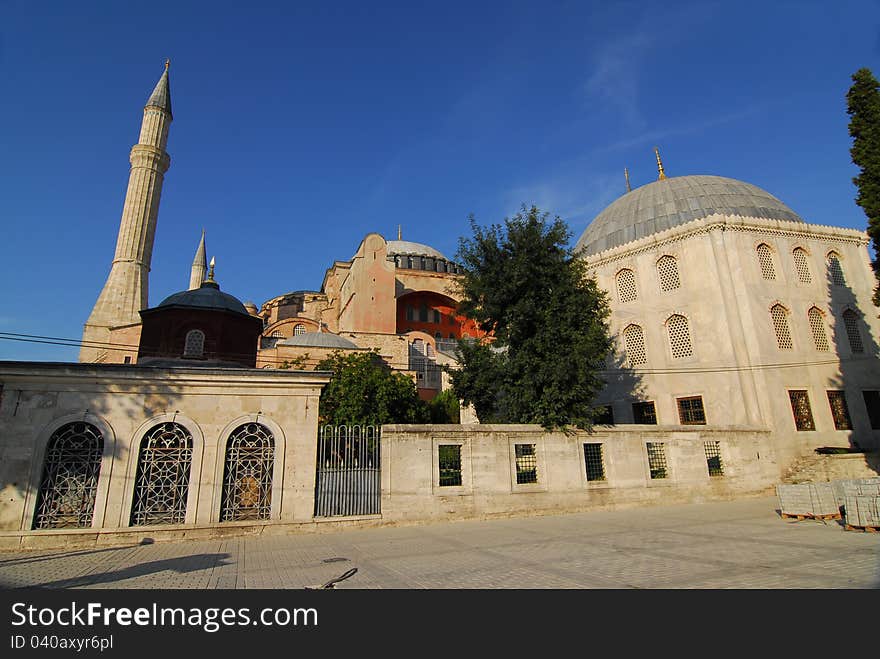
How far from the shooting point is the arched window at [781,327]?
20.5m

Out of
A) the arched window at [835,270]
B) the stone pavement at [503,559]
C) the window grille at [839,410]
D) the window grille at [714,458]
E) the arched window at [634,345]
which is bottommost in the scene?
the stone pavement at [503,559]

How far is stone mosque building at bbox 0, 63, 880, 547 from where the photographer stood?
Answer: 9805 millimetres

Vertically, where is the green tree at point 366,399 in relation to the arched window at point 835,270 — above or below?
below

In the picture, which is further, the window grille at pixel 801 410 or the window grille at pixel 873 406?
the window grille at pixel 873 406

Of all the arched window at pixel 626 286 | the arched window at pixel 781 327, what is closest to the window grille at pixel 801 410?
the arched window at pixel 781 327

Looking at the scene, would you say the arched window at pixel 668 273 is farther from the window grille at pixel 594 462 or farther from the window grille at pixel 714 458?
the window grille at pixel 594 462

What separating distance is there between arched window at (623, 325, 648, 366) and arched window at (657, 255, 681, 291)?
93.8 inches

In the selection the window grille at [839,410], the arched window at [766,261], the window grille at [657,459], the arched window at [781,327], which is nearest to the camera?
the window grille at [657,459]

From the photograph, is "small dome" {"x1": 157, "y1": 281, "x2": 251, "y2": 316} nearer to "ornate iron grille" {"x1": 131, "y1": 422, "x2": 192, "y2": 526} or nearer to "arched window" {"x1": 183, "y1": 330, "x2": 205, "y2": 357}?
"arched window" {"x1": 183, "y1": 330, "x2": 205, "y2": 357}

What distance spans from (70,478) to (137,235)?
1243 inches

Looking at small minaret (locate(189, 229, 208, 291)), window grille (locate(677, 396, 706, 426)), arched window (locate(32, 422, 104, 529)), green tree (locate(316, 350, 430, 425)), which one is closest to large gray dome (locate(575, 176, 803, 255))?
window grille (locate(677, 396, 706, 426))

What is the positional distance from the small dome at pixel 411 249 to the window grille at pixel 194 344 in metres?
24.2

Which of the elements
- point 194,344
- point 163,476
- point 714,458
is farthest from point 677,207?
point 194,344
